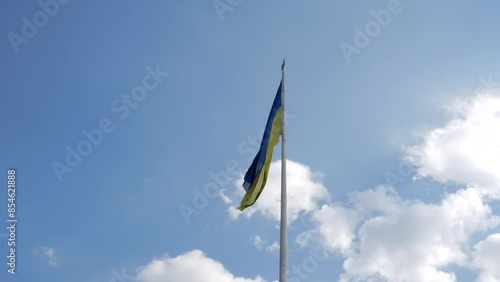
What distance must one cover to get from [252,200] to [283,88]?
5.39 metres

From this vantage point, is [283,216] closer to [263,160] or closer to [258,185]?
[258,185]

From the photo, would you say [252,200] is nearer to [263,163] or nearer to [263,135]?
[263,163]

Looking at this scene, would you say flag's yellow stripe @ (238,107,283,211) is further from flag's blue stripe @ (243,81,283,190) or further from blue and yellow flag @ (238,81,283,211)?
flag's blue stripe @ (243,81,283,190)

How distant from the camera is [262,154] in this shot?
2338 cm

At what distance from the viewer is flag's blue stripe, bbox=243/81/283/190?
918 inches

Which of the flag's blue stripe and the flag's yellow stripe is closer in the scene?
the flag's yellow stripe

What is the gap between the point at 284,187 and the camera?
21562 mm

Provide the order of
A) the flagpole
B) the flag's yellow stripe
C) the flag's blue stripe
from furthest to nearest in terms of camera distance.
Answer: the flag's blue stripe, the flag's yellow stripe, the flagpole

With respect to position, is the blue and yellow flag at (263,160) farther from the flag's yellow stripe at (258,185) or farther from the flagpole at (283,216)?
the flagpole at (283,216)

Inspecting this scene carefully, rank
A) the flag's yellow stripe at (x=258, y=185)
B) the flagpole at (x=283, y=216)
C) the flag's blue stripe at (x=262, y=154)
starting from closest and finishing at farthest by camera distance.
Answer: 1. the flagpole at (x=283, y=216)
2. the flag's yellow stripe at (x=258, y=185)
3. the flag's blue stripe at (x=262, y=154)

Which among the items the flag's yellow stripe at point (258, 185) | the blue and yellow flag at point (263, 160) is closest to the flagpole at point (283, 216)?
the blue and yellow flag at point (263, 160)

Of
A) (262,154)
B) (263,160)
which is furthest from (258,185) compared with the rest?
(262,154)

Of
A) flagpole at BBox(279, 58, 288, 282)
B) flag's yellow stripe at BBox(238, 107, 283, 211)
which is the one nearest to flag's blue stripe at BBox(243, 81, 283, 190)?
flag's yellow stripe at BBox(238, 107, 283, 211)

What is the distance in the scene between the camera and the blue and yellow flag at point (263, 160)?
75.3 feet
